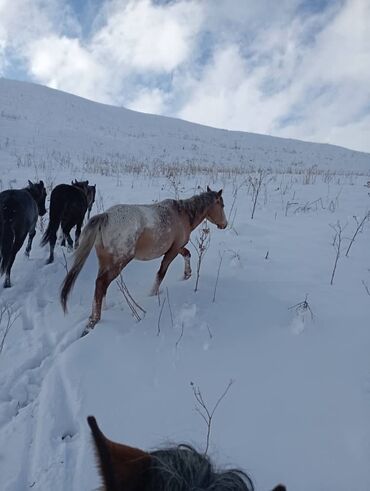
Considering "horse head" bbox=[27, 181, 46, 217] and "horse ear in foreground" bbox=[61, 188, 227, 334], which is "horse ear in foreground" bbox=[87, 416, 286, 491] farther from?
"horse head" bbox=[27, 181, 46, 217]

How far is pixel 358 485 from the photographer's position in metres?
1.89

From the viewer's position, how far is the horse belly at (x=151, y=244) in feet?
13.1

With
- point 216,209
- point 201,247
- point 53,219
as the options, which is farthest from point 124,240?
point 53,219

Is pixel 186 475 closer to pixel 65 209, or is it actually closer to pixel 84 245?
pixel 84 245

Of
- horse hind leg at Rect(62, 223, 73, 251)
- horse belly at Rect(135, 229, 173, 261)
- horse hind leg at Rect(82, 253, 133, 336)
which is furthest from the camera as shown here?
horse hind leg at Rect(62, 223, 73, 251)

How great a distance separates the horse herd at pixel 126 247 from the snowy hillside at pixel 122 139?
9611 mm

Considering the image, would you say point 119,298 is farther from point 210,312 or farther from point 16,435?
point 16,435

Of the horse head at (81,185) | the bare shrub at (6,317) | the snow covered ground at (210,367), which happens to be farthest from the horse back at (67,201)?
the bare shrub at (6,317)

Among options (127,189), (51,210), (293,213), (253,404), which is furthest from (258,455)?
(127,189)

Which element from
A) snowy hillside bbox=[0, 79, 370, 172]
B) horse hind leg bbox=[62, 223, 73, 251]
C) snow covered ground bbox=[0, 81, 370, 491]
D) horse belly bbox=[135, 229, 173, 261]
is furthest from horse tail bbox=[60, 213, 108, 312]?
snowy hillside bbox=[0, 79, 370, 172]

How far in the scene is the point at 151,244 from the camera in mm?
4078

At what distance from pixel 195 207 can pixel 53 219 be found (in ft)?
7.93

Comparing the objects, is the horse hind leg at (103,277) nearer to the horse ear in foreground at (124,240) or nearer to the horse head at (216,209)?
the horse ear in foreground at (124,240)

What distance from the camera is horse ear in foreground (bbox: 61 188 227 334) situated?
147 inches
